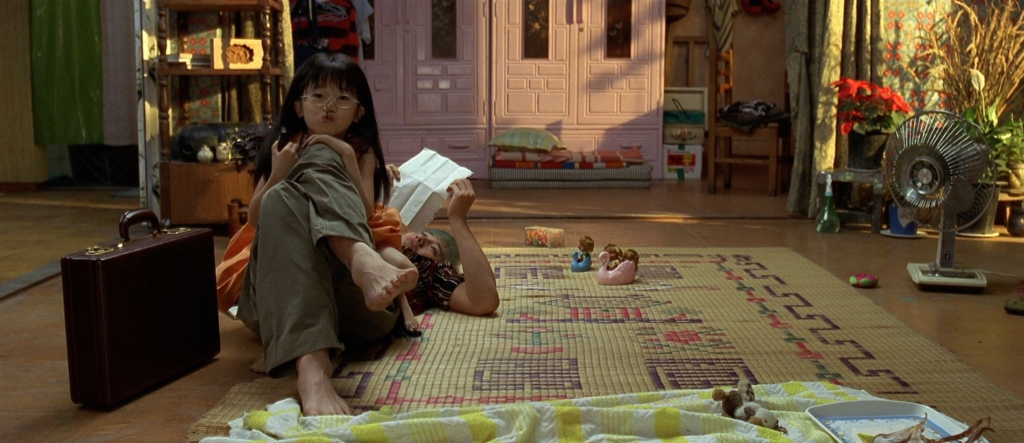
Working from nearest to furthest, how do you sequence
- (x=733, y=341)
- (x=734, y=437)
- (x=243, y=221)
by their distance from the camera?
1. (x=734, y=437)
2. (x=733, y=341)
3. (x=243, y=221)

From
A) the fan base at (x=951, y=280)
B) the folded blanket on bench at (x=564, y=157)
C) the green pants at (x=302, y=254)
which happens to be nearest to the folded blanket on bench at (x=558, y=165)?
the folded blanket on bench at (x=564, y=157)

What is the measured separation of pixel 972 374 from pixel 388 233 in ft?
5.08

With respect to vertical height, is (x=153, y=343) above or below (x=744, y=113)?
below

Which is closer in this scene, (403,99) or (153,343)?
(153,343)

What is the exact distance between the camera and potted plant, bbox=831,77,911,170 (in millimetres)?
4938

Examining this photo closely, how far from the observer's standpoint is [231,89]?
18.2 ft

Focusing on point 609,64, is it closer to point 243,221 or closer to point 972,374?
point 243,221

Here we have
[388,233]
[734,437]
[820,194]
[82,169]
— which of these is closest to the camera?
[734,437]

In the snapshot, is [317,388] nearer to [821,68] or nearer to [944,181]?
[944,181]

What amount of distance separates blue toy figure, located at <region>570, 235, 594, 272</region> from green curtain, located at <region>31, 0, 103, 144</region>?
13.7ft

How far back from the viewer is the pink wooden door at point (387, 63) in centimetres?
743

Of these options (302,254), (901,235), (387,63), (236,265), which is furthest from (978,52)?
(387,63)

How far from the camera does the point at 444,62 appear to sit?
7531mm

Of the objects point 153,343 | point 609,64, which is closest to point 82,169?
point 609,64
